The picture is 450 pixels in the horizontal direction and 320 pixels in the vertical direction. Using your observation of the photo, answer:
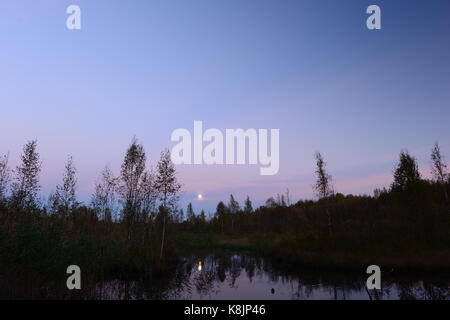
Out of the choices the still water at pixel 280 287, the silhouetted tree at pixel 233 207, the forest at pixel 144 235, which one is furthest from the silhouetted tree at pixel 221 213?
the still water at pixel 280 287

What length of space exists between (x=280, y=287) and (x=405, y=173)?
24.2 m

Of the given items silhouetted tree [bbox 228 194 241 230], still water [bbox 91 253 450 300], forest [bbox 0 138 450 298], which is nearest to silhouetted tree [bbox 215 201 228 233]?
silhouetted tree [bbox 228 194 241 230]

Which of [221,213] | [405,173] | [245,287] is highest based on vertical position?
[405,173]

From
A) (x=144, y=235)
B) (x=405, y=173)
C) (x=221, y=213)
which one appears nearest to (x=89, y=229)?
(x=144, y=235)

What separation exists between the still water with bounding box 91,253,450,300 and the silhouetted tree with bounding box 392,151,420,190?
15597mm

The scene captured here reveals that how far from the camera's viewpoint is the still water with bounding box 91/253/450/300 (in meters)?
16.8

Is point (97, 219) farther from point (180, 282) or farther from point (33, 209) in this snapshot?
point (180, 282)

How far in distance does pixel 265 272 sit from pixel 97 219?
17.6 m

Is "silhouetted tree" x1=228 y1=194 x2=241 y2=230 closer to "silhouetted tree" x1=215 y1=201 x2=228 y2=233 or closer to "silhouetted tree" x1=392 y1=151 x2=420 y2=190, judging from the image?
"silhouetted tree" x1=215 y1=201 x2=228 y2=233

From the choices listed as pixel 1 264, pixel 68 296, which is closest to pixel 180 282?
pixel 68 296

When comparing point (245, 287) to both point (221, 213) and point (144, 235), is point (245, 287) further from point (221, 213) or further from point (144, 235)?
point (221, 213)

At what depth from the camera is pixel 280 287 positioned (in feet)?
67.2

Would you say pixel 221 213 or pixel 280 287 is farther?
→ pixel 221 213
